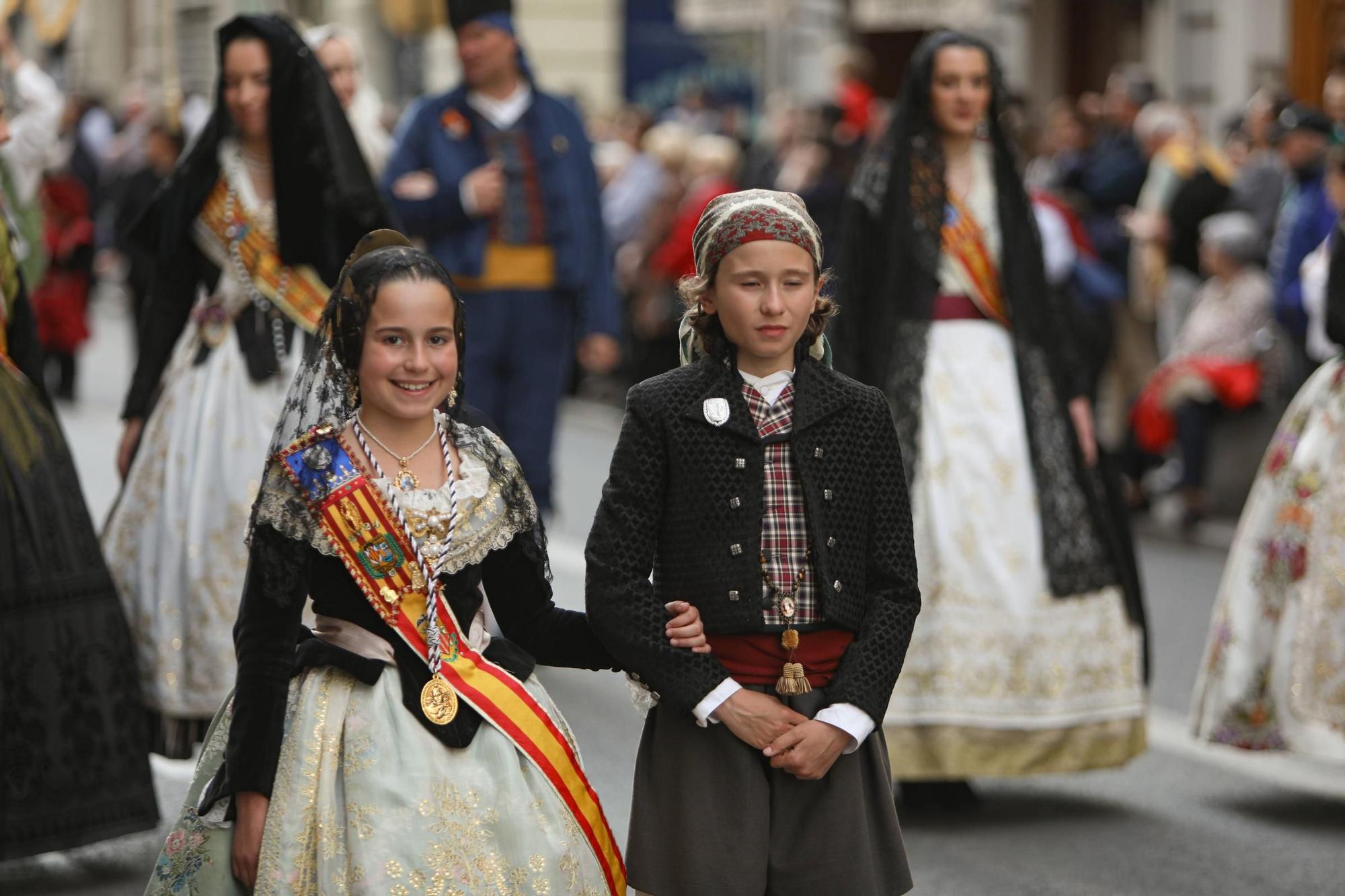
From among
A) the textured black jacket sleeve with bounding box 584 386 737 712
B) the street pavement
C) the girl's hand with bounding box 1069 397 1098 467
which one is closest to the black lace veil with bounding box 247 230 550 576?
the textured black jacket sleeve with bounding box 584 386 737 712

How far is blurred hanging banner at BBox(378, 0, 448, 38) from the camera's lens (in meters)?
20.0

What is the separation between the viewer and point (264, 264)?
19.8 feet

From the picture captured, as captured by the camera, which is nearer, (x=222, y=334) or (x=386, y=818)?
(x=386, y=818)

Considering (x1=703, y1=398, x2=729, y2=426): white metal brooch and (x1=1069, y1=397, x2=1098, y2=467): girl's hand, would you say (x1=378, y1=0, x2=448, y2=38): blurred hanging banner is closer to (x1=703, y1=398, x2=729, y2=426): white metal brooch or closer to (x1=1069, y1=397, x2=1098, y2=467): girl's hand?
(x1=1069, y1=397, x2=1098, y2=467): girl's hand

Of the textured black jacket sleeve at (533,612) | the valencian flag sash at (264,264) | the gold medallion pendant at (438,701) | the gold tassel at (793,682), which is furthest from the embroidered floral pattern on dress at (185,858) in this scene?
the valencian flag sash at (264,264)

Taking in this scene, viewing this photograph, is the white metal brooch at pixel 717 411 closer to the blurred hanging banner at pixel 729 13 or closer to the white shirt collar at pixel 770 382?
the white shirt collar at pixel 770 382

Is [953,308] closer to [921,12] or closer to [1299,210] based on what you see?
[1299,210]

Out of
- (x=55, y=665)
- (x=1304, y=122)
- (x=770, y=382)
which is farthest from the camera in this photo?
(x=1304, y=122)

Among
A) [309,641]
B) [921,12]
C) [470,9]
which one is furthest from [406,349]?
[921,12]

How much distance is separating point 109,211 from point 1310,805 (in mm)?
16739

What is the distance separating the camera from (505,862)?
3707 mm

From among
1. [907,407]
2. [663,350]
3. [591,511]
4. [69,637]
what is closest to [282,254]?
[69,637]

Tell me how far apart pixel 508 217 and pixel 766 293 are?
4.41 metres

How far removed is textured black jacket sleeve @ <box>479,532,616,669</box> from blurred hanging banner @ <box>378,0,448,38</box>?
15.9 m
